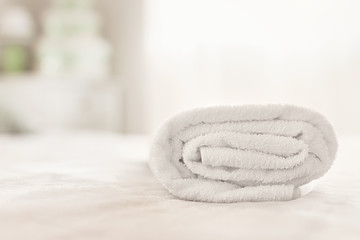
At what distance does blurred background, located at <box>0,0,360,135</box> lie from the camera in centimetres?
218

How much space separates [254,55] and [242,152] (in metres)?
1.78

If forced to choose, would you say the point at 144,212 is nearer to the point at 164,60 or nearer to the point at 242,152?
the point at 242,152

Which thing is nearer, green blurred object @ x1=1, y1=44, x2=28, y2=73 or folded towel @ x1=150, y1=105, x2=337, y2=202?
folded towel @ x1=150, y1=105, x2=337, y2=202

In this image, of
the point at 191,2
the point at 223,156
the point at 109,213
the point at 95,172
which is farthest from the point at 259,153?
the point at 191,2

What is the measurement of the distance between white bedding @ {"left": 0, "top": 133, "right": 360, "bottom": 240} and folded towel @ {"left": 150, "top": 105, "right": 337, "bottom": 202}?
29 mm

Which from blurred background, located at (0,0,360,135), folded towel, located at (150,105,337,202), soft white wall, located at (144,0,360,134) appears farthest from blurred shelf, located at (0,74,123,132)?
folded towel, located at (150,105,337,202)

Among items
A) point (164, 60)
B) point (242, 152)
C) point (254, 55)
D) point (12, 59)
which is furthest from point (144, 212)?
point (12, 59)

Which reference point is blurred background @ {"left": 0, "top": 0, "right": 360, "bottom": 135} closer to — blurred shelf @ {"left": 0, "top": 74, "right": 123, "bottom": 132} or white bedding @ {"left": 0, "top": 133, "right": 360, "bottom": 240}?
blurred shelf @ {"left": 0, "top": 74, "right": 123, "bottom": 132}

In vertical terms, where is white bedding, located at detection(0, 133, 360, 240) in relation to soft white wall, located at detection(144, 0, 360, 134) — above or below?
below

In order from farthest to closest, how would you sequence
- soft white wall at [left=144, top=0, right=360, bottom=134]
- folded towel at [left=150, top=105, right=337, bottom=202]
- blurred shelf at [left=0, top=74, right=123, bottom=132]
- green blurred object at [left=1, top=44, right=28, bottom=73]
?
green blurred object at [left=1, top=44, right=28, bottom=73], blurred shelf at [left=0, top=74, right=123, bottom=132], soft white wall at [left=144, top=0, right=360, bottom=134], folded towel at [left=150, top=105, right=337, bottom=202]

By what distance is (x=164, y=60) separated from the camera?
2.77m

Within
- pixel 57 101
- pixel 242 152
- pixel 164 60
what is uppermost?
pixel 164 60

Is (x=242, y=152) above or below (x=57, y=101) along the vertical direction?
above

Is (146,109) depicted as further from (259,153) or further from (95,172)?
(259,153)
